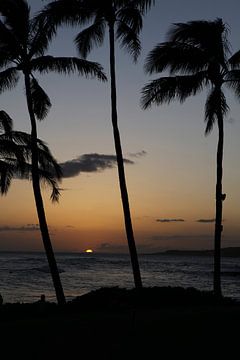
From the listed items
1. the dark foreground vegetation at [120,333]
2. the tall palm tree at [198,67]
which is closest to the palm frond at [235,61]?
the tall palm tree at [198,67]

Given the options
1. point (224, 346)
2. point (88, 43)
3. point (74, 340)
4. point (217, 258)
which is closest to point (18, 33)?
point (88, 43)

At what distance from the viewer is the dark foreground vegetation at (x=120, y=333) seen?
10328 millimetres

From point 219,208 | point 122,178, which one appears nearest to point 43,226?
point 122,178

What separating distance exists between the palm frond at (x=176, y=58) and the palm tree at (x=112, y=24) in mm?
1279

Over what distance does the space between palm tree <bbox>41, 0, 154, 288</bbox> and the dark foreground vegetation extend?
4.69 meters

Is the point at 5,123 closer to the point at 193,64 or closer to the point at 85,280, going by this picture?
the point at 193,64

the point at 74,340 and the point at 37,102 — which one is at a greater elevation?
the point at 37,102

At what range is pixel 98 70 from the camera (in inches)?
786

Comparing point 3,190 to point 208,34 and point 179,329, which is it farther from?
point 179,329

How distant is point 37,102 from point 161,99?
17.0ft

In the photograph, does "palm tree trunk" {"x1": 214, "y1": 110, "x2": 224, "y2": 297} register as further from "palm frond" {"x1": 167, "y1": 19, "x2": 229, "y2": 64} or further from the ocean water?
the ocean water

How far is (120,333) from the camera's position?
1160cm

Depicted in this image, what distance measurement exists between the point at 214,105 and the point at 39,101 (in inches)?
285

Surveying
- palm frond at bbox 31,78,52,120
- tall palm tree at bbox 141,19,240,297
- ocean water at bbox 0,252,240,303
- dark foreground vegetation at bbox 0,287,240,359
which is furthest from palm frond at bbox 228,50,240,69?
ocean water at bbox 0,252,240,303
